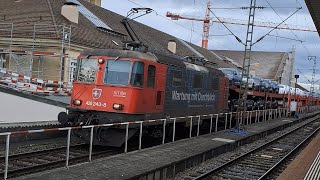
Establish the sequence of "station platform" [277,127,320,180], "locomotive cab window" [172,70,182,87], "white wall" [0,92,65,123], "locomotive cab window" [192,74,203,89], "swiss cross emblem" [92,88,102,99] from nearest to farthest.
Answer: "station platform" [277,127,320,180], "swiss cross emblem" [92,88,102,99], "locomotive cab window" [172,70,182,87], "white wall" [0,92,65,123], "locomotive cab window" [192,74,203,89]

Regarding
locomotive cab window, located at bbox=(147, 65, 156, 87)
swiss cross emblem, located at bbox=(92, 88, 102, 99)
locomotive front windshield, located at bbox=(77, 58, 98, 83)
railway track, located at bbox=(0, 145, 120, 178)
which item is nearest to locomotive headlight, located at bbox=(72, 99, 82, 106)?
swiss cross emblem, located at bbox=(92, 88, 102, 99)

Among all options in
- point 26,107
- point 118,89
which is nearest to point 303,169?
point 118,89

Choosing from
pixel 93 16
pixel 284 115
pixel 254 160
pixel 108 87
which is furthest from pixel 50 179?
pixel 284 115

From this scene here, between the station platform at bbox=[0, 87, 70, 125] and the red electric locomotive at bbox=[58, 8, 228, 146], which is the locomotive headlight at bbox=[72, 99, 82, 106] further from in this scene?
the station platform at bbox=[0, 87, 70, 125]

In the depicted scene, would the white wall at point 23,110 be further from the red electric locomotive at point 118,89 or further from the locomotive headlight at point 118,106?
the locomotive headlight at point 118,106

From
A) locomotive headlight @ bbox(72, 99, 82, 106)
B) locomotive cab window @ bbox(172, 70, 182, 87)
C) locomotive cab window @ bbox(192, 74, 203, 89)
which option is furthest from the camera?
locomotive cab window @ bbox(192, 74, 203, 89)

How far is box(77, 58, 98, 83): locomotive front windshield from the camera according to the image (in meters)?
14.9

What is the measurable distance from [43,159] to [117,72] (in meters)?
3.77

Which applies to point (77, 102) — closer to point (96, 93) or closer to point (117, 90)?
point (96, 93)

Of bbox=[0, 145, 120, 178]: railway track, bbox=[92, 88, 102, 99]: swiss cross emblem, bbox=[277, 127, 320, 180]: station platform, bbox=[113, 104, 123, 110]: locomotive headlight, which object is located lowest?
bbox=[0, 145, 120, 178]: railway track

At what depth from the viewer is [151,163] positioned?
1156 cm

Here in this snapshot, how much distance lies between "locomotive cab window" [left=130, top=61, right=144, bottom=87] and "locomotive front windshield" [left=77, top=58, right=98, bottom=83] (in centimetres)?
142

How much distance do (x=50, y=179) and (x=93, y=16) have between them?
29.6m

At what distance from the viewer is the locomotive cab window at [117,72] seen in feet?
47.1
